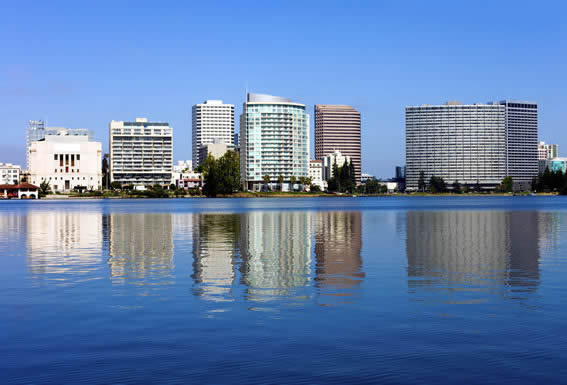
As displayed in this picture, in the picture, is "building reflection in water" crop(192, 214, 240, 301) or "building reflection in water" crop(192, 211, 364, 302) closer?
"building reflection in water" crop(192, 211, 364, 302)

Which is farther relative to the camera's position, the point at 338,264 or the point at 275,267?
the point at 338,264

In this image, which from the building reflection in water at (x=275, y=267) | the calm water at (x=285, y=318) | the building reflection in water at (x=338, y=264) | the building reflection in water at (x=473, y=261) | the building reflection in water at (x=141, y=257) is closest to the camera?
the calm water at (x=285, y=318)

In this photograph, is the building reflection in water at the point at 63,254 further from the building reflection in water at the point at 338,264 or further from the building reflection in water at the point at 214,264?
the building reflection in water at the point at 338,264

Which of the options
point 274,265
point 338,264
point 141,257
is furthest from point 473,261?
point 141,257

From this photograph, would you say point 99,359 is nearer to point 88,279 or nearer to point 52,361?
point 52,361

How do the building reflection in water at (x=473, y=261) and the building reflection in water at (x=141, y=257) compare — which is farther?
the building reflection in water at (x=141, y=257)

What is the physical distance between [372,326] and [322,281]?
332 inches

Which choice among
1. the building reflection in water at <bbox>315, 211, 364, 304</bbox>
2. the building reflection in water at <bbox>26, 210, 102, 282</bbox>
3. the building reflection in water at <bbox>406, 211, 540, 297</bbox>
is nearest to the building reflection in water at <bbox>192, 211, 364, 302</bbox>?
the building reflection in water at <bbox>315, 211, 364, 304</bbox>

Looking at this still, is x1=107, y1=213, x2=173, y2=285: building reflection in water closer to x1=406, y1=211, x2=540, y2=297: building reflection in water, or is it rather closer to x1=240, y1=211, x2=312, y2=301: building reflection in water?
x1=240, y1=211, x2=312, y2=301: building reflection in water

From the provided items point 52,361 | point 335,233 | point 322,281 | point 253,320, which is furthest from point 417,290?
point 335,233

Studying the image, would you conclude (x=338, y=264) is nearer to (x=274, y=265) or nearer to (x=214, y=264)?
(x=274, y=265)

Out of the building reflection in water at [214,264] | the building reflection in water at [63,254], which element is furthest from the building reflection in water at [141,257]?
the building reflection in water at [214,264]

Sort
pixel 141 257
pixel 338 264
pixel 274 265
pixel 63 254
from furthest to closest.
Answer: pixel 63 254 → pixel 141 257 → pixel 338 264 → pixel 274 265

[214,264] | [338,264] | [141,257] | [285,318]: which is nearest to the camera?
[285,318]
